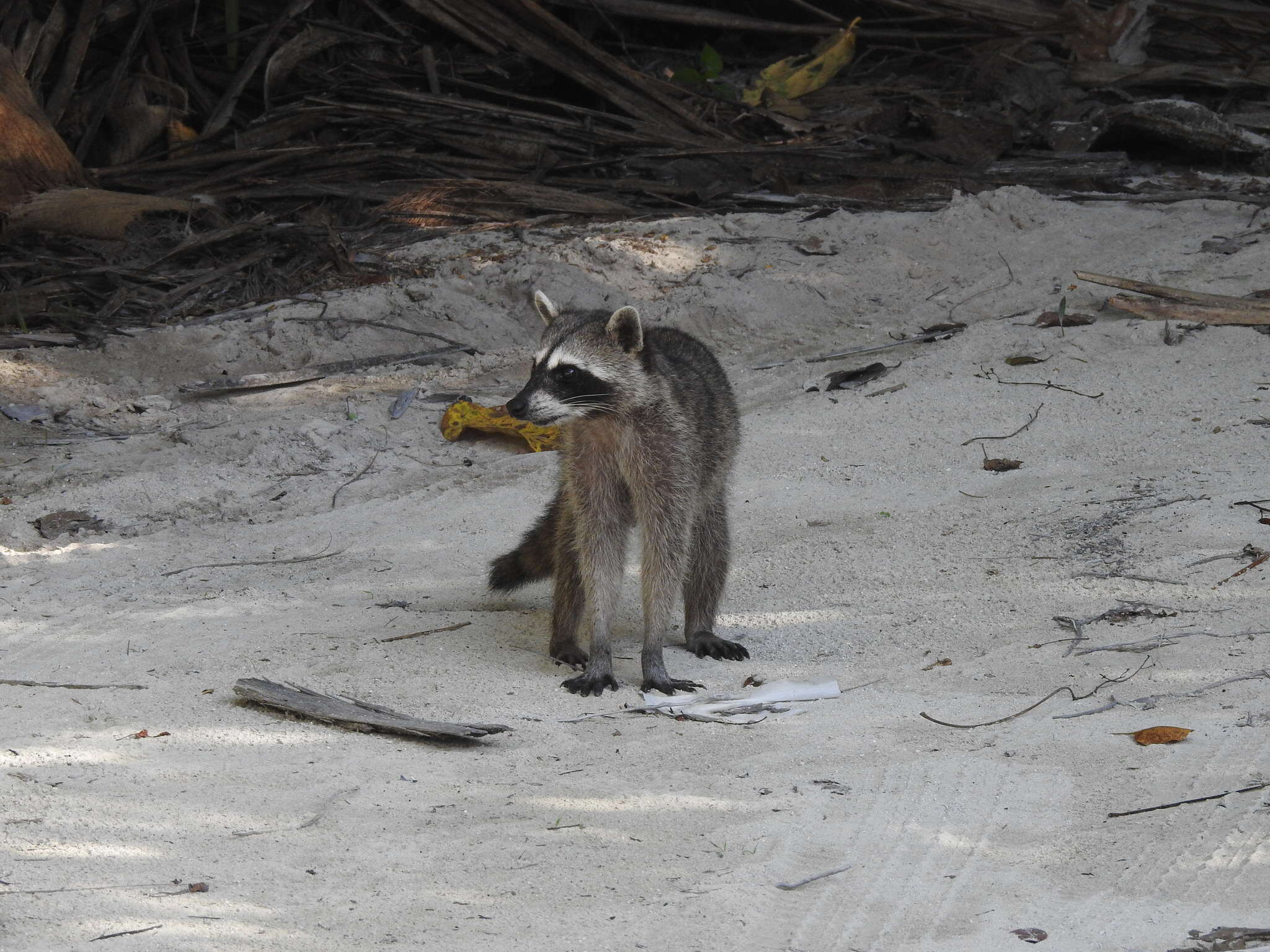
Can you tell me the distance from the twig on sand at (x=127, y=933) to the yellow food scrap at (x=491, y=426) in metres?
5.08

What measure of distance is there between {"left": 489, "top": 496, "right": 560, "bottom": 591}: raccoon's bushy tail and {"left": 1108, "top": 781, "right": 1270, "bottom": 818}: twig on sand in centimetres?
273

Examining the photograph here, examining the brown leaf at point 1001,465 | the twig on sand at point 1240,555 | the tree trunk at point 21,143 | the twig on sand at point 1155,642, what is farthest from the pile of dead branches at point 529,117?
the twig on sand at point 1155,642

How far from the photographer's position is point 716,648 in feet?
18.1

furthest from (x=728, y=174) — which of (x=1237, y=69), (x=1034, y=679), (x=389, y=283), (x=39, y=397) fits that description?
(x=1034, y=679)

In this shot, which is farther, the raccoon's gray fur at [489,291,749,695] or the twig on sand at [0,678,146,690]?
the raccoon's gray fur at [489,291,749,695]

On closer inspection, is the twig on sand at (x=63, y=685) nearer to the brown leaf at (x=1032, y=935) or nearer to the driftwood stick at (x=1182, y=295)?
the brown leaf at (x=1032, y=935)

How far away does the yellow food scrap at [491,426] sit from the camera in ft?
25.9

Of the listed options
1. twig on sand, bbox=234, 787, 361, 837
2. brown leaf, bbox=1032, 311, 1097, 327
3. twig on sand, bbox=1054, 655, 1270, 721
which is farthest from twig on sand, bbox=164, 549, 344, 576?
brown leaf, bbox=1032, 311, 1097, 327

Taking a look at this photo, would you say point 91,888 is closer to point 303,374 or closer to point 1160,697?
point 1160,697

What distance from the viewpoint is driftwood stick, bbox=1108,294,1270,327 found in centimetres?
809

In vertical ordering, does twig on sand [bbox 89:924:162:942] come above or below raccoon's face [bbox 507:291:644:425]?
below

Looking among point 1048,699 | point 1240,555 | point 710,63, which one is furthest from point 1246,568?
point 710,63

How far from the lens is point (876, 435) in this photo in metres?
7.62

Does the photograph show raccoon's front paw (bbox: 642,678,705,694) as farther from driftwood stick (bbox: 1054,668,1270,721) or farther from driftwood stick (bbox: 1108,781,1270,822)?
driftwood stick (bbox: 1108,781,1270,822)
